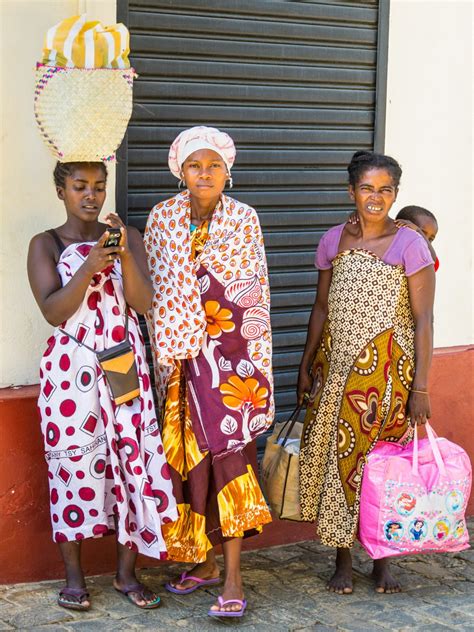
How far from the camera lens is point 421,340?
15.3ft

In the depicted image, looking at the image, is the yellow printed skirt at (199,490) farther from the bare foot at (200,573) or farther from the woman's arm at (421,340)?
the woman's arm at (421,340)

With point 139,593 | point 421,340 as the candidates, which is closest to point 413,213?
point 421,340

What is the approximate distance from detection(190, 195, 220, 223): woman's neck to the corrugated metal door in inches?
21.0

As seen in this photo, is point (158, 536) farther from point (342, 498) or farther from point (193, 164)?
point (193, 164)

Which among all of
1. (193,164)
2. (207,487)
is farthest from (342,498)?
(193,164)

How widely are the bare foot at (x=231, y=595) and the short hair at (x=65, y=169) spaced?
1759mm

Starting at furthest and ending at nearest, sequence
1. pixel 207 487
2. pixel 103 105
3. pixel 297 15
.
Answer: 1. pixel 297 15
2. pixel 207 487
3. pixel 103 105

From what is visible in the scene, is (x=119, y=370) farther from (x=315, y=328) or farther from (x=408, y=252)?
(x=408, y=252)

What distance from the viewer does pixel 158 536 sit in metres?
4.28

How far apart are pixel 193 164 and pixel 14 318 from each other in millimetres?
1031

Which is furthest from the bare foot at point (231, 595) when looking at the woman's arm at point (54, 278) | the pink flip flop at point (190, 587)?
the woman's arm at point (54, 278)

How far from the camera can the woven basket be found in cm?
407

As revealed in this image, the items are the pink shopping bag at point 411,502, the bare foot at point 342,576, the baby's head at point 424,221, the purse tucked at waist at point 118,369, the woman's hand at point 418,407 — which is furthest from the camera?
the baby's head at point 424,221

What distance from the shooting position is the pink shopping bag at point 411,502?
15.0 feet
